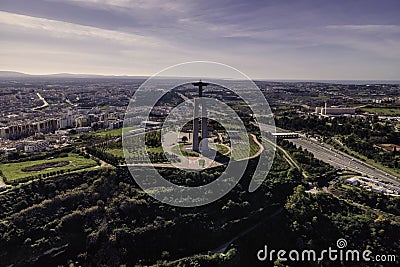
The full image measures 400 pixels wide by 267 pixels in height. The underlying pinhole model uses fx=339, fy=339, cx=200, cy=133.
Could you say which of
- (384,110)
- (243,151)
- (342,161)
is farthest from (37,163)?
(384,110)

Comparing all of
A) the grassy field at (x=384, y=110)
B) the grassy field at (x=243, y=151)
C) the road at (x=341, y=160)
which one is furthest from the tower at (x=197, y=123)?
the grassy field at (x=384, y=110)

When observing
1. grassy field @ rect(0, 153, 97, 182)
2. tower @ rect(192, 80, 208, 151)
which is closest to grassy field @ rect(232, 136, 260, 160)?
tower @ rect(192, 80, 208, 151)

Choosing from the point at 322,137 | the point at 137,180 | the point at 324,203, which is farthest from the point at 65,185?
the point at 322,137

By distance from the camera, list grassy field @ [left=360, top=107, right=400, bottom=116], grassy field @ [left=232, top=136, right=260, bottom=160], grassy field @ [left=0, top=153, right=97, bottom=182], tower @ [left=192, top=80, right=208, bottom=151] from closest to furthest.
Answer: grassy field @ [left=0, top=153, right=97, bottom=182] < grassy field @ [left=232, top=136, right=260, bottom=160] < tower @ [left=192, top=80, right=208, bottom=151] < grassy field @ [left=360, top=107, right=400, bottom=116]

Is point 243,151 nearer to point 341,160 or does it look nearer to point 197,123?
point 197,123

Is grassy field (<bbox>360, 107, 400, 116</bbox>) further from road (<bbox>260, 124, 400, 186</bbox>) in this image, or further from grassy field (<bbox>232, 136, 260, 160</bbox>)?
grassy field (<bbox>232, 136, 260, 160</bbox>)

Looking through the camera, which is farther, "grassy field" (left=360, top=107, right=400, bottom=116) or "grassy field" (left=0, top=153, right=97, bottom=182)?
"grassy field" (left=360, top=107, right=400, bottom=116)
